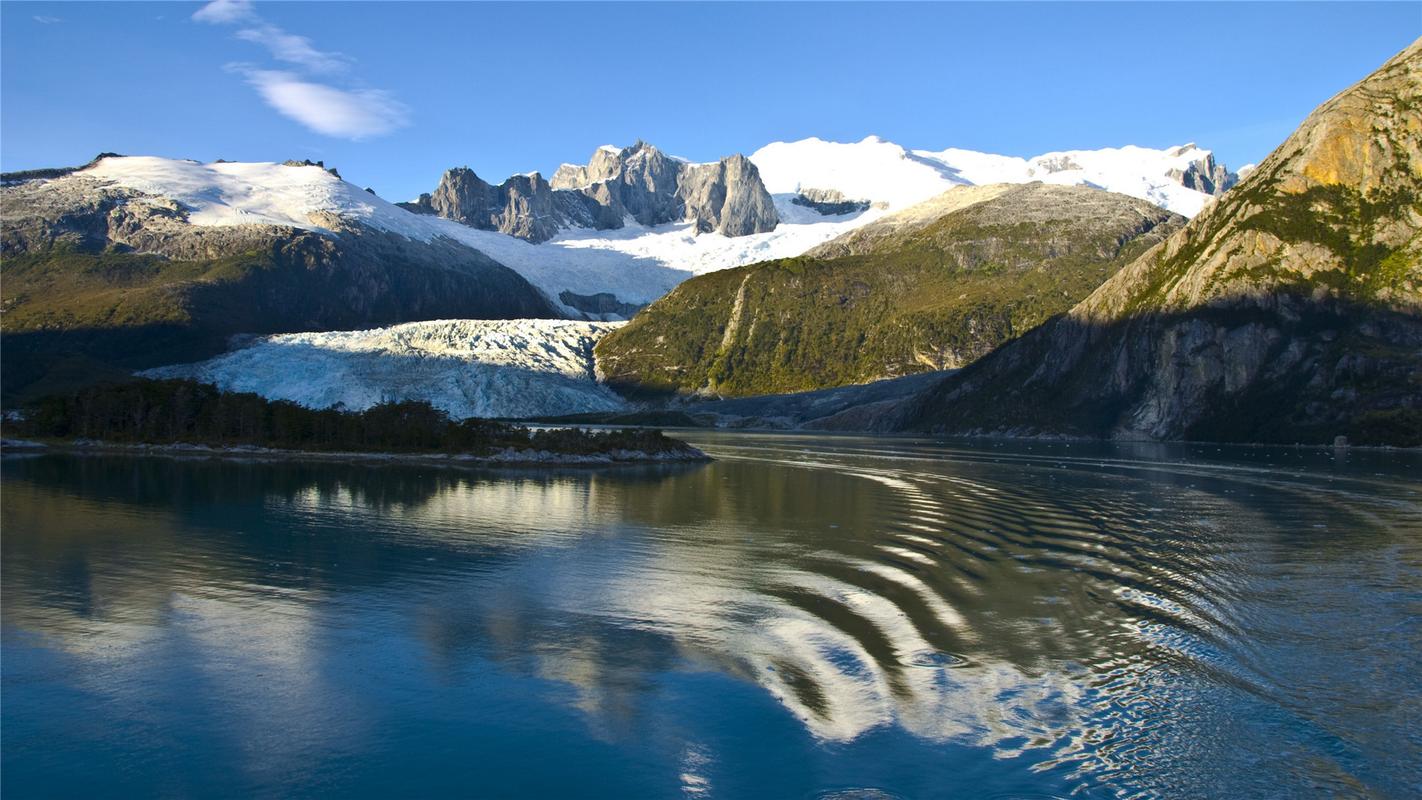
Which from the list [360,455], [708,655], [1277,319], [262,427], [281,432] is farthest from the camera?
[1277,319]

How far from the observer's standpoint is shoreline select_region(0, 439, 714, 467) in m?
83.8

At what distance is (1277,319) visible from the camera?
440ft

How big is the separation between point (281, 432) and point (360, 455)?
11.1 m

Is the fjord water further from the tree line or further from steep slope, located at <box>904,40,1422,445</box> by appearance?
steep slope, located at <box>904,40,1422,445</box>

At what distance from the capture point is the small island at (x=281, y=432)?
288ft

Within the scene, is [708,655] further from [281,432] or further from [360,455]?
[281,432]

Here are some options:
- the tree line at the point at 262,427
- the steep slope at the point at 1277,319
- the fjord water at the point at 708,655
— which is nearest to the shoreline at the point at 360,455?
the tree line at the point at 262,427

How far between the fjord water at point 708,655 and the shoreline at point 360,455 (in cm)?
3727

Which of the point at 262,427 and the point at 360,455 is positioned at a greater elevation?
the point at 262,427

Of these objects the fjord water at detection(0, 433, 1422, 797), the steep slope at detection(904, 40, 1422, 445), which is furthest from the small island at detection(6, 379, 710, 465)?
the steep slope at detection(904, 40, 1422, 445)

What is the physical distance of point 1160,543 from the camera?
124 feet

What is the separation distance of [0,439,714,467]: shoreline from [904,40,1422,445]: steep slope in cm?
8530

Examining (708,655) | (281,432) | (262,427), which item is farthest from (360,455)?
(708,655)

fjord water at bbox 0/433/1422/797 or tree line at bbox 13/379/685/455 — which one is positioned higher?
tree line at bbox 13/379/685/455
